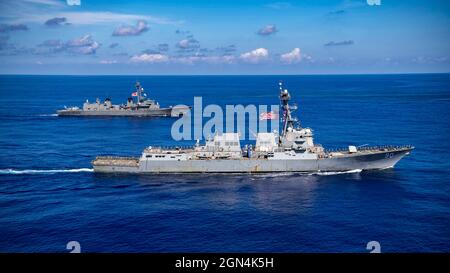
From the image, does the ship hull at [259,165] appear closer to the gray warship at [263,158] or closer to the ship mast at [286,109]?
the gray warship at [263,158]

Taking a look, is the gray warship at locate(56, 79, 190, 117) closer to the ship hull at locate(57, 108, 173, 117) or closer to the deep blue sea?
the ship hull at locate(57, 108, 173, 117)

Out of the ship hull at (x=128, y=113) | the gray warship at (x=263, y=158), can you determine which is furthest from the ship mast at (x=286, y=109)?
the ship hull at (x=128, y=113)

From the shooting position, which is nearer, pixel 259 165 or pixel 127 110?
pixel 259 165

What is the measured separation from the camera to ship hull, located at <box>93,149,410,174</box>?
183 feet

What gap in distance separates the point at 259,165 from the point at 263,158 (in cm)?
111

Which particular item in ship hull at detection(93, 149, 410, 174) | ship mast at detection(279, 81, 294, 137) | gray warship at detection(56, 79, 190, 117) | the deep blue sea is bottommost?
the deep blue sea

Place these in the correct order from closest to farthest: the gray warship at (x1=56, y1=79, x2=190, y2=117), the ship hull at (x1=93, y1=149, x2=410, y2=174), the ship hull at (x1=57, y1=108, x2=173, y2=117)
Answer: the ship hull at (x1=93, y1=149, x2=410, y2=174) < the ship hull at (x1=57, y1=108, x2=173, y2=117) < the gray warship at (x1=56, y1=79, x2=190, y2=117)

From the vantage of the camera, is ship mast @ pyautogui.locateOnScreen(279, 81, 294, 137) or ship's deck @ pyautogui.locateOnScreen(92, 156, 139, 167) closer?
ship's deck @ pyautogui.locateOnScreen(92, 156, 139, 167)

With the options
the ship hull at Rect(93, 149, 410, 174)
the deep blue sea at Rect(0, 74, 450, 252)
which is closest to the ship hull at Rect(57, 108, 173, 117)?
the deep blue sea at Rect(0, 74, 450, 252)

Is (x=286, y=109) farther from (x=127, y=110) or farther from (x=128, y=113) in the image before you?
(x=127, y=110)

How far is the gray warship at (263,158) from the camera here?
5594cm

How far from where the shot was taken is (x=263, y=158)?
56.1 m

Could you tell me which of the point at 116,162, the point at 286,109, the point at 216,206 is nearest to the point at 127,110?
the point at 116,162
